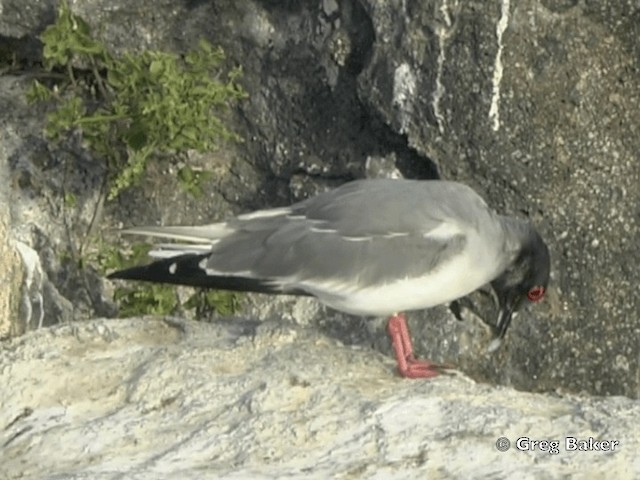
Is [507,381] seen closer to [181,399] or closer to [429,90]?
[429,90]

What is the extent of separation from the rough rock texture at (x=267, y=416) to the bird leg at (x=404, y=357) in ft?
0.24

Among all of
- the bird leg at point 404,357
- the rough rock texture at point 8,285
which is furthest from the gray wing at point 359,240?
the rough rock texture at point 8,285

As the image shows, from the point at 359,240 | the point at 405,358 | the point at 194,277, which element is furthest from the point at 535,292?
the point at 194,277

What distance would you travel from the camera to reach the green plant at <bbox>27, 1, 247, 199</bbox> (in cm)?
654

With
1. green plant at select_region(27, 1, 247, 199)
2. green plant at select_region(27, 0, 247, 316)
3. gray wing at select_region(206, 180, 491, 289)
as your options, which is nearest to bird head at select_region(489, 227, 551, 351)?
gray wing at select_region(206, 180, 491, 289)

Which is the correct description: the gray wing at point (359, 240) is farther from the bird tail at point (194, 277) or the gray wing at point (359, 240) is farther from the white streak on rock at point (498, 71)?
the white streak on rock at point (498, 71)

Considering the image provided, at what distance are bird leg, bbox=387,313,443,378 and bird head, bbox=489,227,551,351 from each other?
0.43 meters

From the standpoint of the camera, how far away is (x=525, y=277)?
5.49 m

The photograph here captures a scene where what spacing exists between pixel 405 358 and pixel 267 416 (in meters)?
0.76

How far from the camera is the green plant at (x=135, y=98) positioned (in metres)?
6.54

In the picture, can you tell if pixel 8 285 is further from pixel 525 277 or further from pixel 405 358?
pixel 525 277

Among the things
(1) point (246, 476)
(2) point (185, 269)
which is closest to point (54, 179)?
(2) point (185, 269)

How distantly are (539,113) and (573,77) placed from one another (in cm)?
22

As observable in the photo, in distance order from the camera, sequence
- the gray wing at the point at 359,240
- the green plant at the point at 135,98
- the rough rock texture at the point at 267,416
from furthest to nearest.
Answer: the green plant at the point at 135,98, the gray wing at the point at 359,240, the rough rock texture at the point at 267,416
